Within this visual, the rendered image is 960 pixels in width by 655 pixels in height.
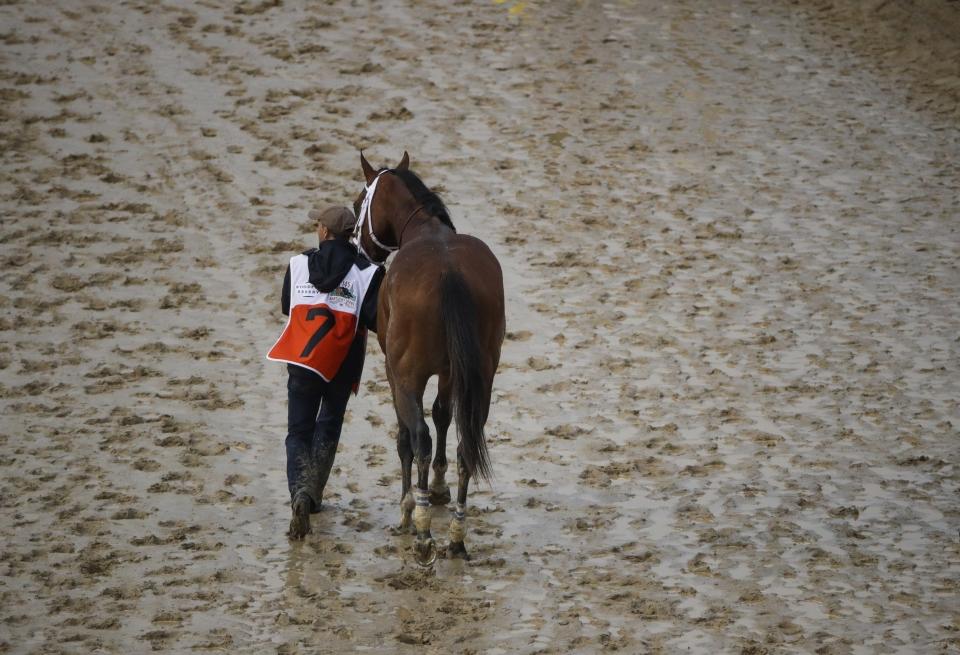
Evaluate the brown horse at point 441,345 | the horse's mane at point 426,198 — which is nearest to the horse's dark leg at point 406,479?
the brown horse at point 441,345

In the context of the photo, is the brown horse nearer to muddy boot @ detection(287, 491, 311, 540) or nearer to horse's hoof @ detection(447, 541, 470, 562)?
horse's hoof @ detection(447, 541, 470, 562)

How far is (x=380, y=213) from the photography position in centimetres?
656

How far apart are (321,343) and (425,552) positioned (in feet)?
4.20

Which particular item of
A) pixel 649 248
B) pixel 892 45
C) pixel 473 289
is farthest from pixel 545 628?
pixel 892 45

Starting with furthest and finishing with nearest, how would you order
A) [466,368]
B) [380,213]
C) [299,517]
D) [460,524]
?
[380,213] → [299,517] → [460,524] → [466,368]

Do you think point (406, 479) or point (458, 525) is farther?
point (406, 479)

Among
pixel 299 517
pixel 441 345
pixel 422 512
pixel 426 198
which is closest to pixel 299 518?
pixel 299 517

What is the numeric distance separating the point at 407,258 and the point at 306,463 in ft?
4.22

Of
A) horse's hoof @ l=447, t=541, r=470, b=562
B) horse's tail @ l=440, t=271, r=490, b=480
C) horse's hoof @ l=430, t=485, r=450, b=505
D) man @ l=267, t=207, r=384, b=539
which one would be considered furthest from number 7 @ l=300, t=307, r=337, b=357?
horse's hoof @ l=447, t=541, r=470, b=562

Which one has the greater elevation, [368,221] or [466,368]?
[368,221]

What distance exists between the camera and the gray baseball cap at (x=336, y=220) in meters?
6.52

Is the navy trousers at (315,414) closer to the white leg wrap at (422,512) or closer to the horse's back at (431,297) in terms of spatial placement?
the horse's back at (431,297)

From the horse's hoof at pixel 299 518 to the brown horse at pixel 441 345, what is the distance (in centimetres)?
52

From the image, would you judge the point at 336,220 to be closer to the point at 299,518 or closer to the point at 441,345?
the point at 441,345
